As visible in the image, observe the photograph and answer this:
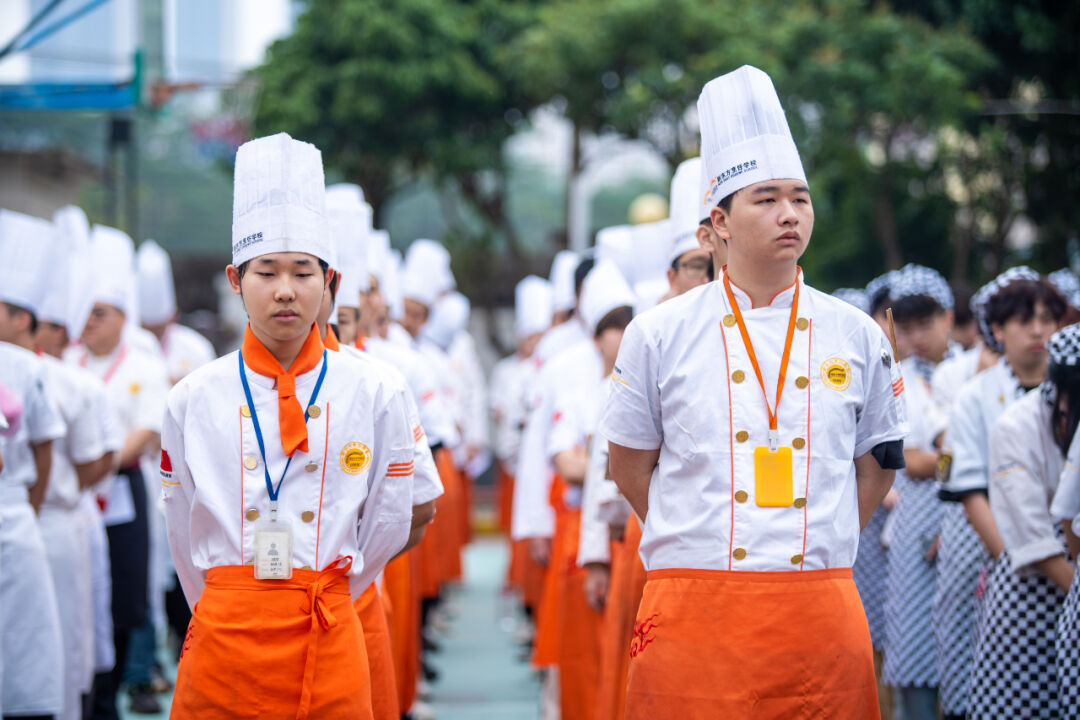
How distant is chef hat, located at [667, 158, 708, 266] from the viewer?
4.45 meters

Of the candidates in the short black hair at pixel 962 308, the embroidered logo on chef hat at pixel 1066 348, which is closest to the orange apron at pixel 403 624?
the embroidered logo on chef hat at pixel 1066 348

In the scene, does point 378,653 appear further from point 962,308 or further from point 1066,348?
point 962,308

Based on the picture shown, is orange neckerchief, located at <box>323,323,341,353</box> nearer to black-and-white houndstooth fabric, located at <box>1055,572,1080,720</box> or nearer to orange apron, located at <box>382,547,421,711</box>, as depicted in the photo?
orange apron, located at <box>382,547,421,711</box>

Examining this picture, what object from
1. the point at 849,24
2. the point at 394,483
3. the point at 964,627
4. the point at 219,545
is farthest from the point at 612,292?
the point at 849,24

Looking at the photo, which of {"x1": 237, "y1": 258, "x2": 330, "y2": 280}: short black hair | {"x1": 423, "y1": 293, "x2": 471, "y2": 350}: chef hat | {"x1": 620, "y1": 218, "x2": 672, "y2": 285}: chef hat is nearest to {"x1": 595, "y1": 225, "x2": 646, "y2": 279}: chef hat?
{"x1": 620, "y1": 218, "x2": 672, "y2": 285}: chef hat

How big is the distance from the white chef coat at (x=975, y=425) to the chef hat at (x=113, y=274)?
4275 mm

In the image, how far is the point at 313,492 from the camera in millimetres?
3217

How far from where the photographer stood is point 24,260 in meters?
5.07

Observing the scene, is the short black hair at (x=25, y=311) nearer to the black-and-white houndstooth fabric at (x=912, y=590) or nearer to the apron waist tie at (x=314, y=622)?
the apron waist tie at (x=314, y=622)

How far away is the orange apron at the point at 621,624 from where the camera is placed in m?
4.12

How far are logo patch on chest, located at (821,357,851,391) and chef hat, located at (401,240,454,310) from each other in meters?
5.99

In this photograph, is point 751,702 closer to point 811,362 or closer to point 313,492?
point 811,362

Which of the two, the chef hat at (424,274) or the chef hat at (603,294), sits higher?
the chef hat at (424,274)

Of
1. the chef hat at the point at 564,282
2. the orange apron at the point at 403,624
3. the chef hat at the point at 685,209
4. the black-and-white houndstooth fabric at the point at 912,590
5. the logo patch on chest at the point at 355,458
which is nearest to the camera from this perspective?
the logo patch on chest at the point at 355,458
